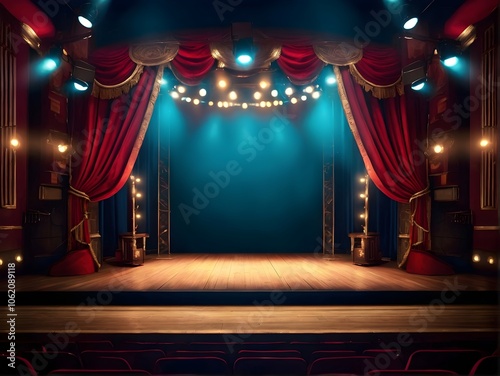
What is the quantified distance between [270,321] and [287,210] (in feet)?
16.2

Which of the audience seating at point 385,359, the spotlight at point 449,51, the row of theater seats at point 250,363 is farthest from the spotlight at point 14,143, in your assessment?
the spotlight at point 449,51

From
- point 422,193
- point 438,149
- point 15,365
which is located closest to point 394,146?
point 438,149

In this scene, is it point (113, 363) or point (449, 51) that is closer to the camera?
point (113, 363)

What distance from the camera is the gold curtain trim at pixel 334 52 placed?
207 inches

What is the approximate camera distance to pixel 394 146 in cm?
554

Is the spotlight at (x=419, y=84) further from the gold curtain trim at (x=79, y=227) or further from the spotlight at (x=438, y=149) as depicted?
the gold curtain trim at (x=79, y=227)

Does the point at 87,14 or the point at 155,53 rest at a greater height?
the point at 87,14

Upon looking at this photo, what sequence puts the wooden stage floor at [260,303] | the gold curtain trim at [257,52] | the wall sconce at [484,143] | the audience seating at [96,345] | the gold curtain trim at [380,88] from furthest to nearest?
the gold curtain trim at [380,88], the gold curtain trim at [257,52], the wall sconce at [484,143], the wooden stage floor at [260,303], the audience seating at [96,345]

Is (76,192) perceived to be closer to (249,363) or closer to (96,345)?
(96,345)

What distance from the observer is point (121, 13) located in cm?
588

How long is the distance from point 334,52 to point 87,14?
3295mm

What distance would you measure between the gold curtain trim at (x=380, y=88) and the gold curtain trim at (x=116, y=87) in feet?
10.4

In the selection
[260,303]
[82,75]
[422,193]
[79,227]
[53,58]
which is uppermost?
[53,58]

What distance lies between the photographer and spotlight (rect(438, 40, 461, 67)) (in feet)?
15.4
